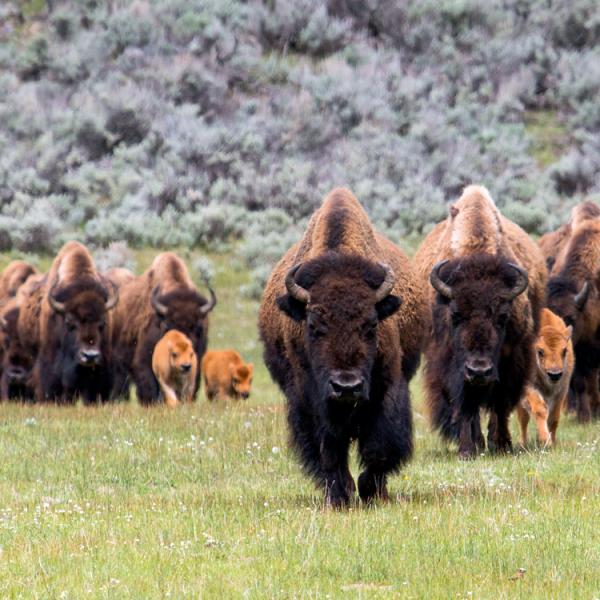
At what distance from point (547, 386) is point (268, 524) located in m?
5.21

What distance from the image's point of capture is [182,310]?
17.3 metres

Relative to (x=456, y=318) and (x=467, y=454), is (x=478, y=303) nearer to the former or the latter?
(x=456, y=318)

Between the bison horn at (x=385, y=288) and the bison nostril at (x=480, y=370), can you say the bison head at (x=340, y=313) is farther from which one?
the bison nostril at (x=480, y=370)

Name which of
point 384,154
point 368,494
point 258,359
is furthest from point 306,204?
point 368,494

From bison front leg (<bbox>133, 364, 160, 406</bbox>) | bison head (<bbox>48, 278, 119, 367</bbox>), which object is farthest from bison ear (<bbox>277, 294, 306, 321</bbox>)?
bison front leg (<bbox>133, 364, 160, 406</bbox>)

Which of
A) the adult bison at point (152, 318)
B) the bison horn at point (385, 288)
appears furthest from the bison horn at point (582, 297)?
the bison horn at point (385, 288)

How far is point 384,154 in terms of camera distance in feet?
115

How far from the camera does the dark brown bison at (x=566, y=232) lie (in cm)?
1590

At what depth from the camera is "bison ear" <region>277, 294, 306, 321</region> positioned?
8.19 m

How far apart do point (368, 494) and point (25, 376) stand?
11828 millimetres

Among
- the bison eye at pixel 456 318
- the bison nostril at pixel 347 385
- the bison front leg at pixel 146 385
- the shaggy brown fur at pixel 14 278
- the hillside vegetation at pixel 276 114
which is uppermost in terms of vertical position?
the hillside vegetation at pixel 276 114

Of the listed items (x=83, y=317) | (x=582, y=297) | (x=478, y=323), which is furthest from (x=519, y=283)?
(x=83, y=317)

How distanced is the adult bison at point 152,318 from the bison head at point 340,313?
8912mm

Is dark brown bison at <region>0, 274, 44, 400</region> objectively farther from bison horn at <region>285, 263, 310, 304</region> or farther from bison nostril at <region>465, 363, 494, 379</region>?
bison horn at <region>285, 263, 310, 304</region>
